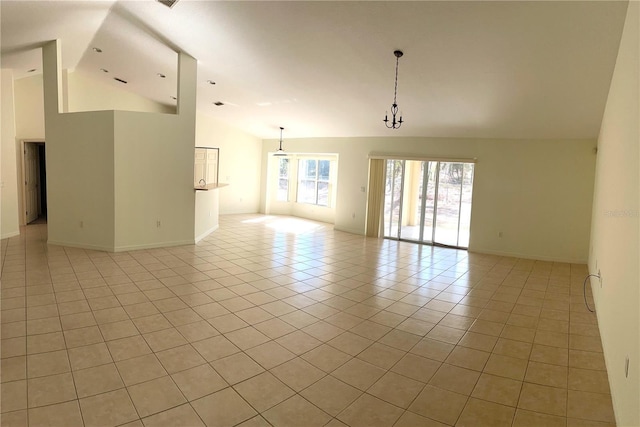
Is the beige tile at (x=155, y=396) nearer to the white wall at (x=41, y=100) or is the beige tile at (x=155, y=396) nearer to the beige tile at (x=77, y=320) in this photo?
the beige tile at (x=77, y=320)

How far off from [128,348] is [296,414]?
62.0 inches

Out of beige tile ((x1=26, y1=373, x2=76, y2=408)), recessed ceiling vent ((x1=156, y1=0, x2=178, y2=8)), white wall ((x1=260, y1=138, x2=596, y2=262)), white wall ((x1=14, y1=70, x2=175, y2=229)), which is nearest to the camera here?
beige tile ((x1=26, y1=373, x2=76, y2=408))

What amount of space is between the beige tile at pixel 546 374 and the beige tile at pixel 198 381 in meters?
2.26

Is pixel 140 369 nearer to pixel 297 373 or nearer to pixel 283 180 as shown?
pixel 297 373

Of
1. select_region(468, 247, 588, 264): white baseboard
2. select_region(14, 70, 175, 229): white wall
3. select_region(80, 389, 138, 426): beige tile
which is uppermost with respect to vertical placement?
select_region(14, 70, 175, 229): white wall

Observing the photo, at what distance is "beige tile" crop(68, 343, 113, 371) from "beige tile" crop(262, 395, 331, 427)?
54.9 inches

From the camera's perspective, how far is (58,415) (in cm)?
214

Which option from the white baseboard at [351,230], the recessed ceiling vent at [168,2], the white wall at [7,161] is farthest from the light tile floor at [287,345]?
the recessed ceiling vent at [168,2]

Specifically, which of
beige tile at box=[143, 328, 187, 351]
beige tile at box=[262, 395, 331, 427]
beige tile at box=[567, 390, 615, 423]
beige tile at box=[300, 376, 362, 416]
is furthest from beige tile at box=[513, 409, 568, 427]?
beige tile at box=[143, 328, 187, 351]

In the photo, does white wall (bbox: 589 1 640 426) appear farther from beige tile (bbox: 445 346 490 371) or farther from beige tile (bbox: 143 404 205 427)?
beige tile (bbox: 143 404 205 427)

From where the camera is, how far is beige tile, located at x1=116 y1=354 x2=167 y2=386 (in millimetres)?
2554

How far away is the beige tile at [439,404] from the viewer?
7.50ft

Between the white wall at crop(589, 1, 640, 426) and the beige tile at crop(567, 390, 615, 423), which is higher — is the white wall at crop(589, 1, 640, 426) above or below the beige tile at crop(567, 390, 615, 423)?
above

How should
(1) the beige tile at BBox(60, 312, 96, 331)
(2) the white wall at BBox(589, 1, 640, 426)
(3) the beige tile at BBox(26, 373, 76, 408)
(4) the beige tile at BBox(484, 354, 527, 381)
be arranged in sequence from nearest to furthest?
(2) the white wall at BBox(589, 1, 640, 426)
(3) the beige tile at BBox(26, 373, 76, 408)
(4) the beige tile at BBox(484, 354, 527, 381)
(1) the beige tile at BBox(60, 312, 96, 331)
